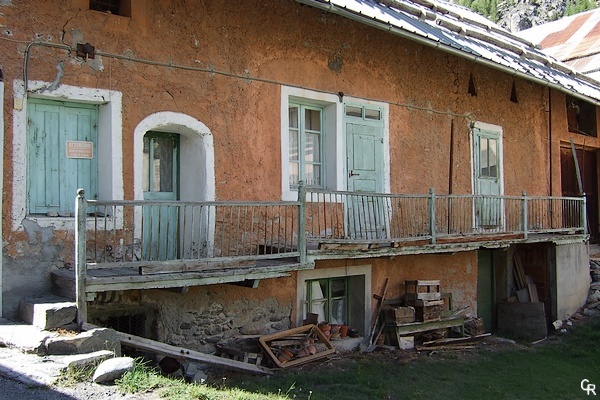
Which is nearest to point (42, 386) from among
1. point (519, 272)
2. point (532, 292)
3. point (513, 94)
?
point (513, 94)

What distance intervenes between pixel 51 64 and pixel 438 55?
7.02 meters

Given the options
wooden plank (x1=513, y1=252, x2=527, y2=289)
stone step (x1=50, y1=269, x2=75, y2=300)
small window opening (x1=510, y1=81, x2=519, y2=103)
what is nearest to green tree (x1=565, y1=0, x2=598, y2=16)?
small window opening (x1=510, y1=81, x2=519, y2=103)

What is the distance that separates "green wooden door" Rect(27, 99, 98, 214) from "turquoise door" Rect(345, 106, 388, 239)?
13.1 ft

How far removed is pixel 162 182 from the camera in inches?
322

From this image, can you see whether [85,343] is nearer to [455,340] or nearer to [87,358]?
[87,358]

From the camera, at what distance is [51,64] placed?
6.88m

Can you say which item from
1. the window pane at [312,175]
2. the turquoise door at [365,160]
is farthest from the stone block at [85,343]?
the turquoise door at [365,160]

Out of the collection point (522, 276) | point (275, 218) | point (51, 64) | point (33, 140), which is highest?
point (51, 64)

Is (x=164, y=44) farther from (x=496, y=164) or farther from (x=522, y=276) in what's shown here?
(x=522, y=276)

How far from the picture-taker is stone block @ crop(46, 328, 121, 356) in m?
5.59

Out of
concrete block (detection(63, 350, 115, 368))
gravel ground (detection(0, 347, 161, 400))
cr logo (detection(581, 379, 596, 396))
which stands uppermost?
concrete block (detection(63, 350, 115, 368))

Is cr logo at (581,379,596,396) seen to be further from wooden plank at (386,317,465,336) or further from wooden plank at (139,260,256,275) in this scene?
wooden plank at (139,260,256,275)

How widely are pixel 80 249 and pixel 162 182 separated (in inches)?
96.8

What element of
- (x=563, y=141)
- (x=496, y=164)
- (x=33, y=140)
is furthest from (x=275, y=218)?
(x=563, y=141)
